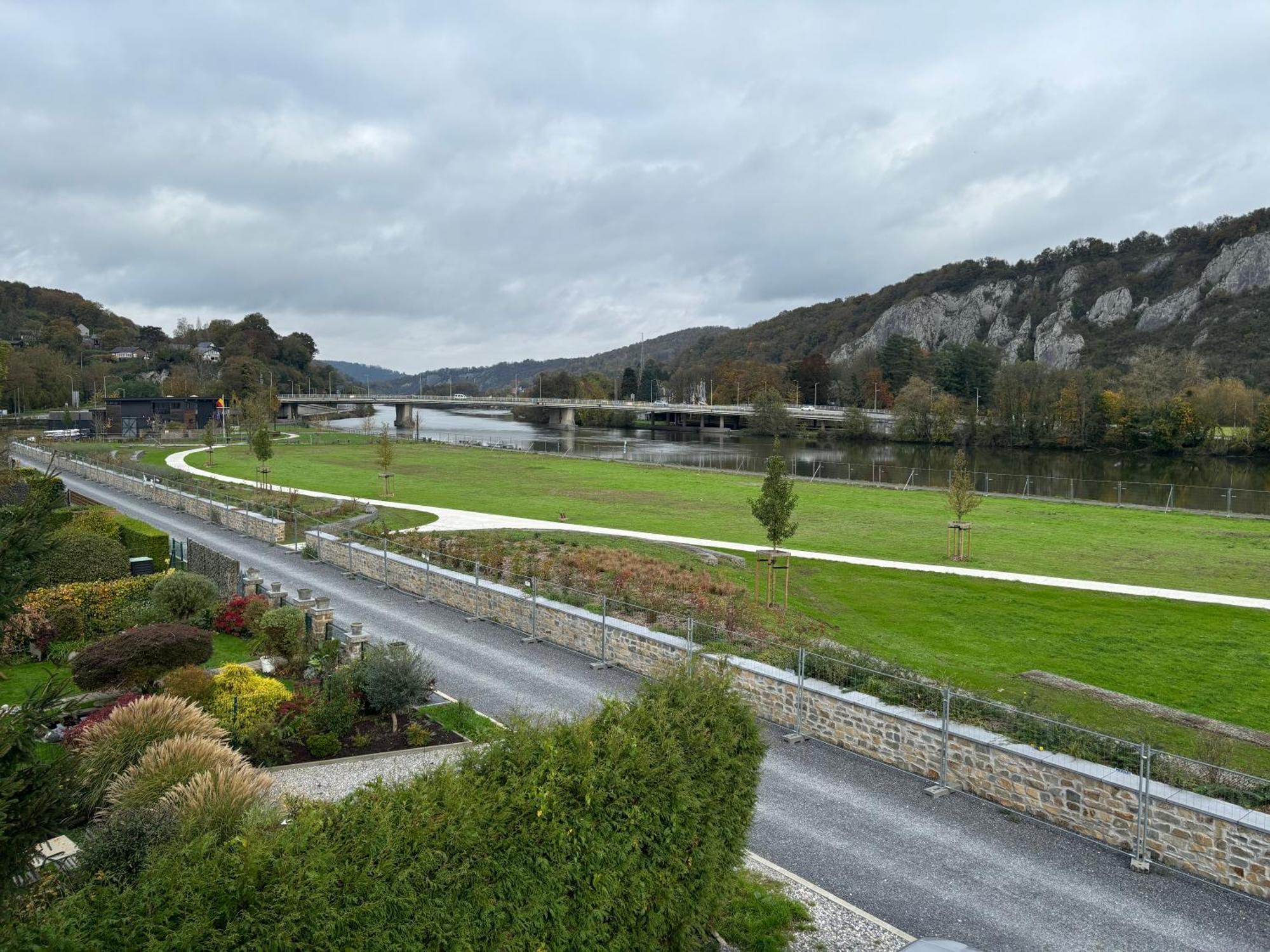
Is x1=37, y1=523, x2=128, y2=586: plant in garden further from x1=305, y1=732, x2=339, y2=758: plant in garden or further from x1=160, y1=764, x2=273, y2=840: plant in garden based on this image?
x1=160, y1=764, x2=273, y2=840: plant in garden

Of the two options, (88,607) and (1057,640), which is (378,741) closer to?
(88,607)

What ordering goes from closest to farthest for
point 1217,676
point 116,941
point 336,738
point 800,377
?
1. point 116,941
2. point 336,738
3. point 1217,676
4. point 800,377

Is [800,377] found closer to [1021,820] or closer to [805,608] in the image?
[805,608]

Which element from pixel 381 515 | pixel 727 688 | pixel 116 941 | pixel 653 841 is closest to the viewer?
pixel 116 941

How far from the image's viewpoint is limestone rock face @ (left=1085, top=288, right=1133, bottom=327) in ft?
600

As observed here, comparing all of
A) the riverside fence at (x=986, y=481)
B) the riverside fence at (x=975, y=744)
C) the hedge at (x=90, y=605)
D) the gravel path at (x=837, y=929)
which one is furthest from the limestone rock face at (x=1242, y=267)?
the hedge at (x=90, y=605)

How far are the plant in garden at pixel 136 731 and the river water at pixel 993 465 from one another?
4600 cm

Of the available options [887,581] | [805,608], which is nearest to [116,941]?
[805,608]

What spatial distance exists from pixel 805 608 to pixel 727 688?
1458cm

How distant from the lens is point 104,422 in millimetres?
85562

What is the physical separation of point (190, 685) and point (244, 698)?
0.94 metres

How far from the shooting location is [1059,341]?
611 feet

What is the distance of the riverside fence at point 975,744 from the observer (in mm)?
8938

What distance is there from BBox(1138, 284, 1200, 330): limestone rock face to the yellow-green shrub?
18697 centimetres
